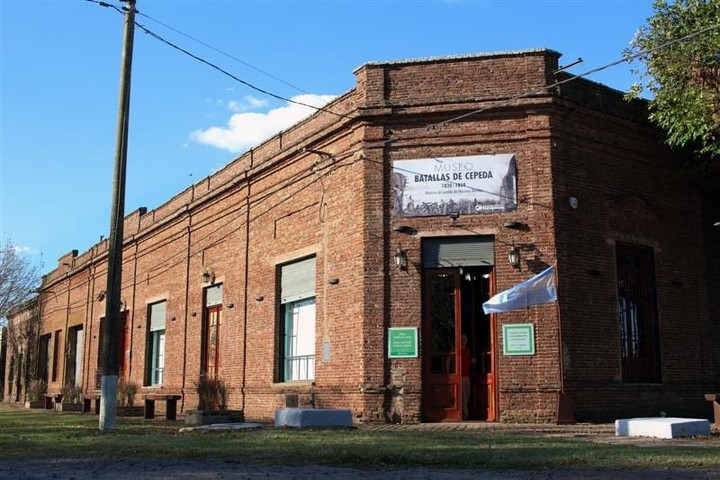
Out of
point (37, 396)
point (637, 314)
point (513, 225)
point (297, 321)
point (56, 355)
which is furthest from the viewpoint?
point (56, 355)

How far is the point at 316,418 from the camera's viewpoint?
46.6ft

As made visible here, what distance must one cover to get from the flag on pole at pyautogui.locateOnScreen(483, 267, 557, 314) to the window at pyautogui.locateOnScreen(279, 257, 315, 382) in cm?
526

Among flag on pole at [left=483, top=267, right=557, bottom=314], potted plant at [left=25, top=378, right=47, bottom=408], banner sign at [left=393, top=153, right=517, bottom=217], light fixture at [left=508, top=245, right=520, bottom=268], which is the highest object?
banner sign at [left=393, top=153, right=517, bottom=217]

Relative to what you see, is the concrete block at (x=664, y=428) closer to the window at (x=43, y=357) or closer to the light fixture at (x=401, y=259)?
the light fixture at (x=401, y=259)

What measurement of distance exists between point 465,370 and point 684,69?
7.56 meters

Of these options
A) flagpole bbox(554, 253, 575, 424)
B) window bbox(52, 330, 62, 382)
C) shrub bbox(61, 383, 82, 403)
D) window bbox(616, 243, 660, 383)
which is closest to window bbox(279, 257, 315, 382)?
flagpole bbox(554, 253, 575, 424)

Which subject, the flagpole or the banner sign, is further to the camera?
the banner sign

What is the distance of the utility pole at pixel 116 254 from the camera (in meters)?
14.3

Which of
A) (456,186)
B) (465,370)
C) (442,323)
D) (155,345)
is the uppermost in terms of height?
(456,186)

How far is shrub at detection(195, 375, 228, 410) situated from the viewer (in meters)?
21.7

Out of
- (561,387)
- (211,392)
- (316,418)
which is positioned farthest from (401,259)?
(211,392)

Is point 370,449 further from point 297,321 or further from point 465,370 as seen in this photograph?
point 297,321

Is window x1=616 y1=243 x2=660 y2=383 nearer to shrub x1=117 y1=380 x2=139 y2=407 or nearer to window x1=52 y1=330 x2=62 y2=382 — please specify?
shrub x1=117 y1=380 x2=139 y2=407

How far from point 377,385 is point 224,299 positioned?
813 centimetres
